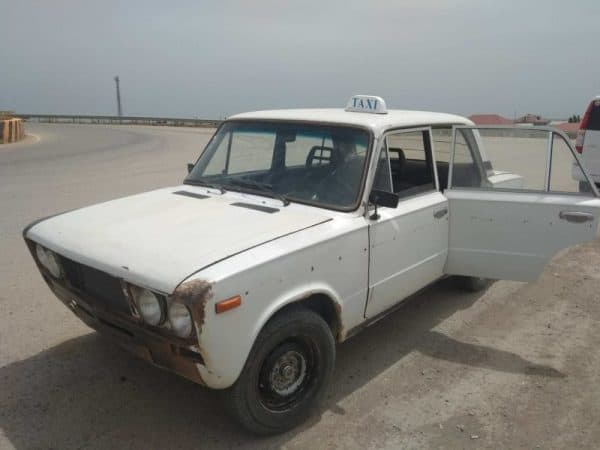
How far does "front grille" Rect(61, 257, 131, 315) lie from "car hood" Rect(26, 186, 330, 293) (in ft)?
0.24

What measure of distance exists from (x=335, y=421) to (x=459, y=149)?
7.98ft

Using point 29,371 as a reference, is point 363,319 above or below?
above

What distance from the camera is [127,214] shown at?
3.36m

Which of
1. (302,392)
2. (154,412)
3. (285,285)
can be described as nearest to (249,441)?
(302,392)

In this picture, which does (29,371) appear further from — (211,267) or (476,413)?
(476,413)

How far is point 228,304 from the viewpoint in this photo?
2453 mm

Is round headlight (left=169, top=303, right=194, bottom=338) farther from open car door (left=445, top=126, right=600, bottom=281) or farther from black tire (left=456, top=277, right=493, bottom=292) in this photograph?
black tire (left=456, top=277, right=493, bottom=292)

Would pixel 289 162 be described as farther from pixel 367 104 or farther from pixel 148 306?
pixel 148 306

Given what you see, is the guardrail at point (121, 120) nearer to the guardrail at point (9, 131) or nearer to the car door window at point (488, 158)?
the guardrail at point (9, 131)

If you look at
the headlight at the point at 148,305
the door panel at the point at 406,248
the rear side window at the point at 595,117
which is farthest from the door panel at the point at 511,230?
the rear side window at the point at 595,117

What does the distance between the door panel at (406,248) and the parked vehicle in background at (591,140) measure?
502 centimetres

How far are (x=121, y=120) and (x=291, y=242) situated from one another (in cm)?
5299

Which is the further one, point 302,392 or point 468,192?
point 468,192

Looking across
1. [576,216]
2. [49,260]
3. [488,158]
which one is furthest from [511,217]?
[49,260]
